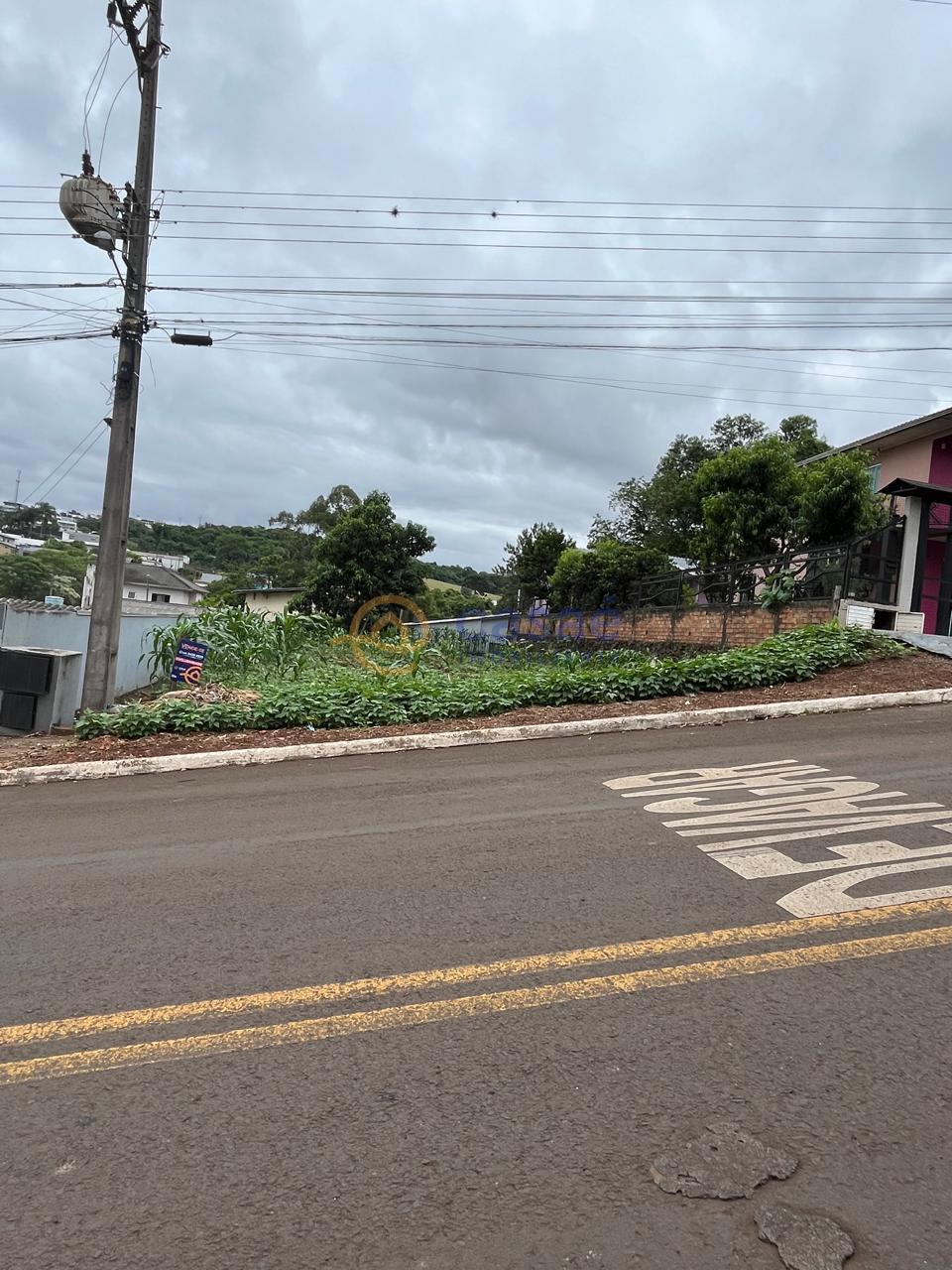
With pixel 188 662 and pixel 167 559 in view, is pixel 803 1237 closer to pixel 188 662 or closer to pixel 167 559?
pixel 188 662

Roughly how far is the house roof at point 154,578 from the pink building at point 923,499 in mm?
51927

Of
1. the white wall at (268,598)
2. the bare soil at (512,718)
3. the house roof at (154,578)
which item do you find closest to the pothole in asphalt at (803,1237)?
the bare soil at (512,718)

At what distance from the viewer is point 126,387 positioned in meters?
11.6

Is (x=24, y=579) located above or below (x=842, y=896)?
above

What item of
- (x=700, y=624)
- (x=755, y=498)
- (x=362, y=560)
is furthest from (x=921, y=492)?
(x=362, y=560)

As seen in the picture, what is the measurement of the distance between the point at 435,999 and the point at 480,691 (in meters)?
7.71

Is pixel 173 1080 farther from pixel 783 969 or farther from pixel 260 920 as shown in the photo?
pixel 783 969

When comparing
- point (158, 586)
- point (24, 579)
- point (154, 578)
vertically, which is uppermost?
point (154, 578)

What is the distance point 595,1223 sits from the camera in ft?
7.22

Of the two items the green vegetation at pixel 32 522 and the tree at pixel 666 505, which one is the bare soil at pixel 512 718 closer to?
the tree at pixel 666 505

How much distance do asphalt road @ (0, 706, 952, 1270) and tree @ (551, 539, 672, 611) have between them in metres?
20.8

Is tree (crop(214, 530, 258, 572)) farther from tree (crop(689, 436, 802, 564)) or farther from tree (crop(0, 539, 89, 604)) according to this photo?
tree (crop(689, 436, 802, 564))

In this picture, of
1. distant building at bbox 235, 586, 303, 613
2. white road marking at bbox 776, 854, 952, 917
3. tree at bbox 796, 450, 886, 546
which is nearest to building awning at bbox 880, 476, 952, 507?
tree at bbox 796, 450, 886, 546

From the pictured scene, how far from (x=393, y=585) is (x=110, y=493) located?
20.2 metres
